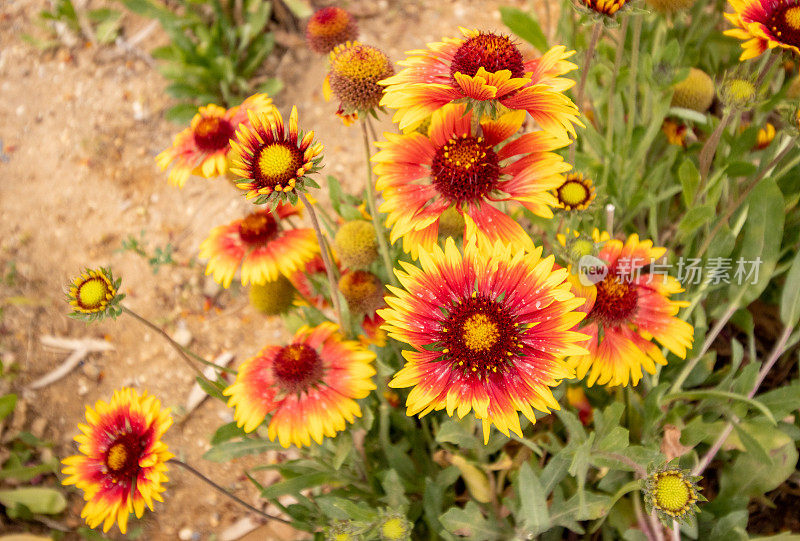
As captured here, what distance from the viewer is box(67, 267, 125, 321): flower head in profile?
125cm

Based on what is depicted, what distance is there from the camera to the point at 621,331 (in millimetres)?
1302

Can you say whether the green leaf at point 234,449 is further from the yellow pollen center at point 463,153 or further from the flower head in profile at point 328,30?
the flower head in profile at point 328,30

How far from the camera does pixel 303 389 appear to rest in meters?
1.38

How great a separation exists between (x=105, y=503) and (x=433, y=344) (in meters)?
0.83

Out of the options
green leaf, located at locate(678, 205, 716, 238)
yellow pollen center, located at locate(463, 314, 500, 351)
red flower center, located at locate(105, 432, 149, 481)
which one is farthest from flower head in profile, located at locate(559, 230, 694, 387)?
red flower center, located at locate(105, 432, 149, 481)

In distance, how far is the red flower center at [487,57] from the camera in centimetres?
109

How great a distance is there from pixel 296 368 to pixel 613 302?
2.40 feet

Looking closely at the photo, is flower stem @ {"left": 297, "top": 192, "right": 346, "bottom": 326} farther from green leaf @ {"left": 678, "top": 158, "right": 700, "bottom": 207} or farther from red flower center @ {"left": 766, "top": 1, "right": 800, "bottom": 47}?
red flower center @ {"left": 766, "top": 1, "right": 800, "bottom": 47}

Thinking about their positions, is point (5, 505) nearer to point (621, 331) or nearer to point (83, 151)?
point (83, 151)

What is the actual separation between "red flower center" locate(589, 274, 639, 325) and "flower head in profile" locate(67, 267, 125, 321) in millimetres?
1035

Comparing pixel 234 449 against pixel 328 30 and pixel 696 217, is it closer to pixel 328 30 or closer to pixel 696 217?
pixel 328 30

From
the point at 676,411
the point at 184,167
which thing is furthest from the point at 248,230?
the point at 676,411

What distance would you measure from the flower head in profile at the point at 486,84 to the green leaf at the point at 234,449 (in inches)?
37.5

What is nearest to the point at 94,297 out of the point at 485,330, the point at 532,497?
the point at 485,330
